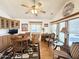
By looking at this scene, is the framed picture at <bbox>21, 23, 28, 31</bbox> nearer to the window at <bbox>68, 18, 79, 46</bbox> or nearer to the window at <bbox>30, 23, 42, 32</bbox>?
the window at <bbox>30, 23, 42, 32</bbox>

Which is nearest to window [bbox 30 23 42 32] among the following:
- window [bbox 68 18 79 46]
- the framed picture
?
the framed picture

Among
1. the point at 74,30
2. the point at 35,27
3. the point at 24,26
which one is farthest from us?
the point at 35,27

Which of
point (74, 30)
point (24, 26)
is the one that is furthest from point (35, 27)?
point (74, 30)

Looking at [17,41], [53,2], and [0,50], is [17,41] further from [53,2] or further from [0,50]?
[53,2]

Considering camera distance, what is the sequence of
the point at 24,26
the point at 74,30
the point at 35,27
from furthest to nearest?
1. the point at 35,27
2. the point at 24,26
3. the point at 74,30

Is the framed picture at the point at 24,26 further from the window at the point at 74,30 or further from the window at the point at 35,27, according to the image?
the window at the point at 74,30

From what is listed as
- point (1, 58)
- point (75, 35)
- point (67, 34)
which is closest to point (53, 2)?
point (67, 34)

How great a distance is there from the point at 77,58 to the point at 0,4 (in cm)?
549

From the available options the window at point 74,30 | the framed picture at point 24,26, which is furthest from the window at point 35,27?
the window at point 74,30

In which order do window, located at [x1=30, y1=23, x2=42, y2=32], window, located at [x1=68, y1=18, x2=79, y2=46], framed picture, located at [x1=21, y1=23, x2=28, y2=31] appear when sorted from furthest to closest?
window, located at [x1=30, y1=23, x2=42, y2=32], framed picture, located at [x1=21, y1=23, x2=28, y2=31], window, located at [x1=68, y1=18, x2=79, y2=46]

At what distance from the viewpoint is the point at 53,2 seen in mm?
6133

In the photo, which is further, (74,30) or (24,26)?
(24,26)

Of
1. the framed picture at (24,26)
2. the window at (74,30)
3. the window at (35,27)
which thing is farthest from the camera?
the window at (35,27)

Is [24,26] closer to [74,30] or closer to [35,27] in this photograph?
[35,27]
